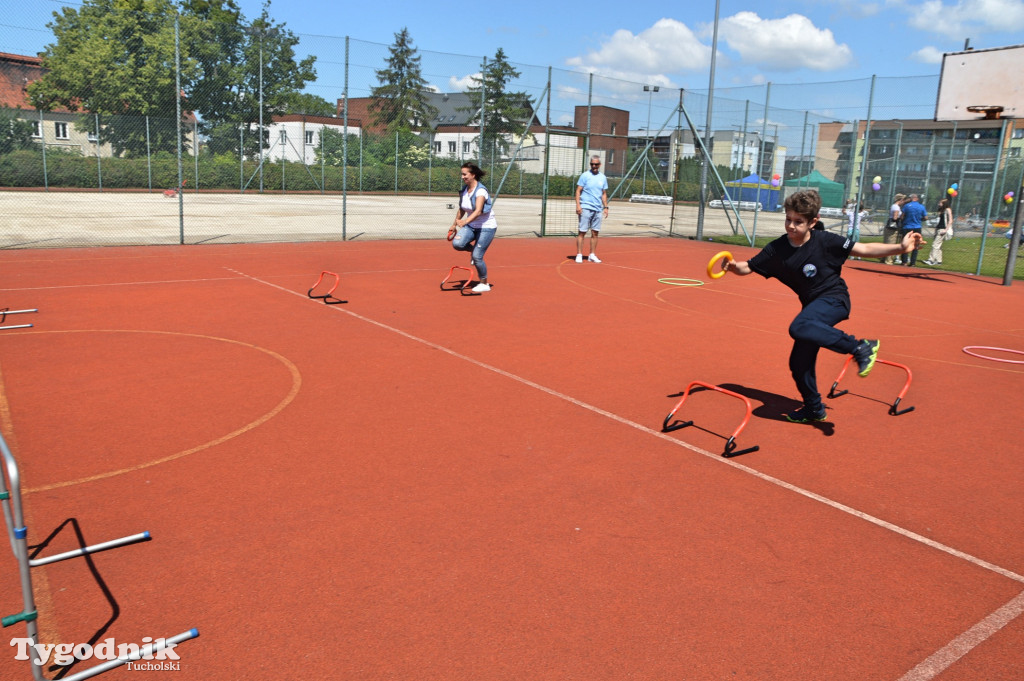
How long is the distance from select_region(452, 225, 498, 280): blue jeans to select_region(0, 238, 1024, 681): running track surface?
249 centimetres

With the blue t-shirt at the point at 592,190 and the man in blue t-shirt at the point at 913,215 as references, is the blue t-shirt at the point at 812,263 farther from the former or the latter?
Answer: the man in blue t-shirt at the point at 913,215

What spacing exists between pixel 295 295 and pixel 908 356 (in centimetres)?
832

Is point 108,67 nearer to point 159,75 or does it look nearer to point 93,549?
point 159,75

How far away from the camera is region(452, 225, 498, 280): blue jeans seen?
11.4 metres

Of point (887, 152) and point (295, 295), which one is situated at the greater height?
point (887, 152)

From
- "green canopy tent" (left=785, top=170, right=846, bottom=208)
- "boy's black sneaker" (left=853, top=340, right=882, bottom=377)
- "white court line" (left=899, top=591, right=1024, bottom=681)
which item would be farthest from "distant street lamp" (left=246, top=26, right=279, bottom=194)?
"white court line" (left=899, top=591, right=1024, bottom=681)

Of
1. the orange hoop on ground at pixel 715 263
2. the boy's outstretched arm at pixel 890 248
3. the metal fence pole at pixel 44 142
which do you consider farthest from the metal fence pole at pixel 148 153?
the boy's outstretched arm at pixel 890 248

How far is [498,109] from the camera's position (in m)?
22.9

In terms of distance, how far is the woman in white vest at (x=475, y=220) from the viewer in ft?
36.3

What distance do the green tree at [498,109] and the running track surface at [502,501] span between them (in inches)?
507

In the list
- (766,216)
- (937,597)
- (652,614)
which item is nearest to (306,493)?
(652,614)

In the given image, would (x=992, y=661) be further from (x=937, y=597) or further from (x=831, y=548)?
(x=831, y=548)

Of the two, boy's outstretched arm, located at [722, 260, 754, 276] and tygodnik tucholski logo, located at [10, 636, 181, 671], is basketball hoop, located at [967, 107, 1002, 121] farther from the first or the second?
tygodnik tucholski logo, located at [10, 636, 181, 671]

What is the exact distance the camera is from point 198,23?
58.1 ft
